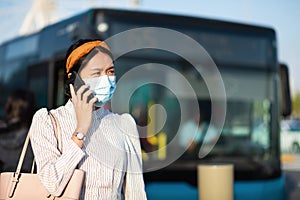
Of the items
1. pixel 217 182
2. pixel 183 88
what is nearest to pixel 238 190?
pixel 183 88

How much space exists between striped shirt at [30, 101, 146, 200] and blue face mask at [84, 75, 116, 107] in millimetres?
116

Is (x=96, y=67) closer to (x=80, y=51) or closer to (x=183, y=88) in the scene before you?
(x=80, y=51)

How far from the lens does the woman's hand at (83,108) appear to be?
104 inches

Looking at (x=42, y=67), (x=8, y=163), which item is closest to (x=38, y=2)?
(x=42, y=67)

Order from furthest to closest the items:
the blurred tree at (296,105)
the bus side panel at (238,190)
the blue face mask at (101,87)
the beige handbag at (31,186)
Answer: the blurred tree at (296,105) < the bus side panel at (238,190) < the blue face mask at (101,87) < the beige handbag at (31,186)

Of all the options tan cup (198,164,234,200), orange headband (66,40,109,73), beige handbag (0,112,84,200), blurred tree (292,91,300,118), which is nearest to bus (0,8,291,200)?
tan cup (198,164,234,200)

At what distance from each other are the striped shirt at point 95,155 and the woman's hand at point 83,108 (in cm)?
8

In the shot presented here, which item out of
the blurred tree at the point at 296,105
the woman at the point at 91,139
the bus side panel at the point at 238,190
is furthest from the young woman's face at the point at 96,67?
the blurred tree at the point at 296,105

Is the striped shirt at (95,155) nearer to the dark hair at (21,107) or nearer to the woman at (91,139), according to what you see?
the woman at (91,139)

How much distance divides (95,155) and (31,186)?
0.30 m

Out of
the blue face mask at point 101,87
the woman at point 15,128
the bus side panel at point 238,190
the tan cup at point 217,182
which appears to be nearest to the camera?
the blue face mask at point 101,87

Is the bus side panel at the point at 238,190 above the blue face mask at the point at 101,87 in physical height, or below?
below

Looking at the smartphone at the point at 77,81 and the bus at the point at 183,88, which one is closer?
the smartphone at the point at 77,81

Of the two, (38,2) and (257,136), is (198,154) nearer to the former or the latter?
(257,136)
